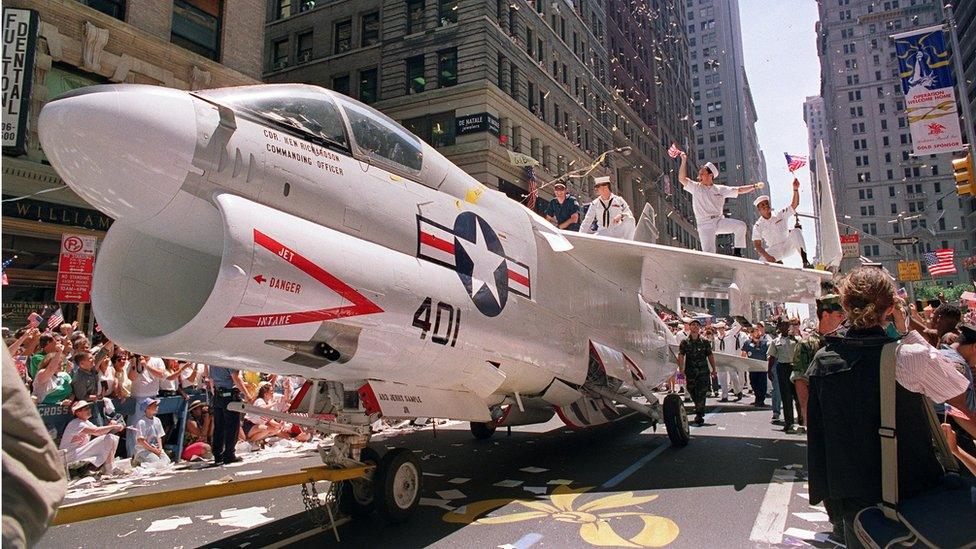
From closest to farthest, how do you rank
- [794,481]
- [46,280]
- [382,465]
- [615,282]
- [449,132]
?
[382,465]
[794,481]
[615,282]
[46,280]
[449,132]

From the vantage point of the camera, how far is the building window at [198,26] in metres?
20.4

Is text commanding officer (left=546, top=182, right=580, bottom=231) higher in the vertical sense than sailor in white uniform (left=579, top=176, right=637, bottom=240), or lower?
higher

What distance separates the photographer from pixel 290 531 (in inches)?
209

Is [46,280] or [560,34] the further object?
[560,34]

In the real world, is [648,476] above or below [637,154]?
below

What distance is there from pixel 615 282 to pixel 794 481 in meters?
3.87

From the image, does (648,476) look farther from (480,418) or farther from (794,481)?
(480,418)

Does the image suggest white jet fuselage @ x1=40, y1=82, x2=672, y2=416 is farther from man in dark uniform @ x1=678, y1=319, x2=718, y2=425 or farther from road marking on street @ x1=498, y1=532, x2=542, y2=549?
man in dark uniform @ x1=678, y1=319, x2=718, y2=425

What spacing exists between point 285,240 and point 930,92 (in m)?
23.3

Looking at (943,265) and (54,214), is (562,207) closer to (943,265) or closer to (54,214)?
(54,214)

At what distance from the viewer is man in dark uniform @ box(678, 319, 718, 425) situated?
11.7 meters

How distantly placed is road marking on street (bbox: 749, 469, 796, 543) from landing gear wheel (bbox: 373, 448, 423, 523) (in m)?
3.15

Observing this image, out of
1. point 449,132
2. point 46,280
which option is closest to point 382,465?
point 46,280

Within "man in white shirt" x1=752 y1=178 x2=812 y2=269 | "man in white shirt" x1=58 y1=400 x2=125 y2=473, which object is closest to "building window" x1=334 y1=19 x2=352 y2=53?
"man in white shirt" x1=752 y1=178 x2=812 y2=269
